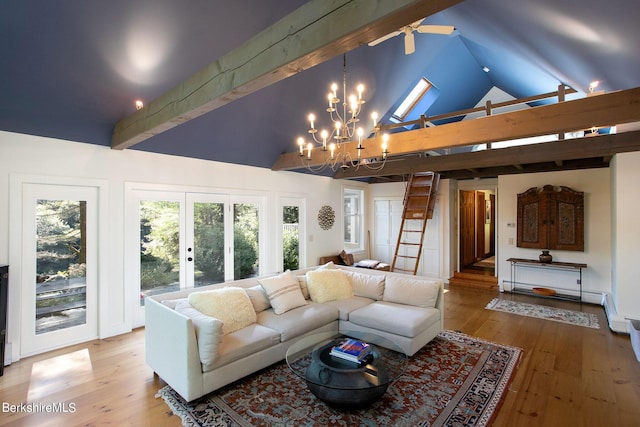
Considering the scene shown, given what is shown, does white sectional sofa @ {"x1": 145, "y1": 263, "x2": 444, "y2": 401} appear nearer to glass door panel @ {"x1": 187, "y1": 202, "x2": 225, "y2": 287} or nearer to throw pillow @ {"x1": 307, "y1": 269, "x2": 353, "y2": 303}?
throw pillow @ {"x1": 307, "y1": 269, "x2": 353, "y2": 303}

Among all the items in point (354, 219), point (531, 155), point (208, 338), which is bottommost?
point (208, 338)

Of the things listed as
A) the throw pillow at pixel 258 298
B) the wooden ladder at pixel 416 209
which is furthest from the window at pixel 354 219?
the throw pillow at pixel 258 298

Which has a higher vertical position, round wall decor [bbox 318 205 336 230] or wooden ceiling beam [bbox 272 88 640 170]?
wooden ceiling beam [bbox 272 88 640 170]

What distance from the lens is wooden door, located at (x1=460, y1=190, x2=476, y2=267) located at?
25.7ft

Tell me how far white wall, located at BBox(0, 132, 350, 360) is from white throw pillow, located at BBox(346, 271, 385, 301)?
6.87ft

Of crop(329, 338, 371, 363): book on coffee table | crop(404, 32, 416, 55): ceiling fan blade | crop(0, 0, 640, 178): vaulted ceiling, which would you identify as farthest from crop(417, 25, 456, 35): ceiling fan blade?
crop(329, 338, 371, 363): book on coffee table

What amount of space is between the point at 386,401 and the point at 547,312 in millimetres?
3841

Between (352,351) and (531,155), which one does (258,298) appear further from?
(531,155)

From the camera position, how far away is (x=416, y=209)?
678 centimetres

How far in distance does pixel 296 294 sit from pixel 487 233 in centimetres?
837

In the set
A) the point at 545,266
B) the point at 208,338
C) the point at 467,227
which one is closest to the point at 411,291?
the point at 208,338

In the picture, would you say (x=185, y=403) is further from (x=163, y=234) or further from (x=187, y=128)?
(x=187, y=128)

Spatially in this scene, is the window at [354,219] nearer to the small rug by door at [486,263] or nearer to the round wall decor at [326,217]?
the round wall decor at [326,217]

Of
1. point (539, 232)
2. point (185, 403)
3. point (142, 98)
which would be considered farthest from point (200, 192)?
point (539, 232)
